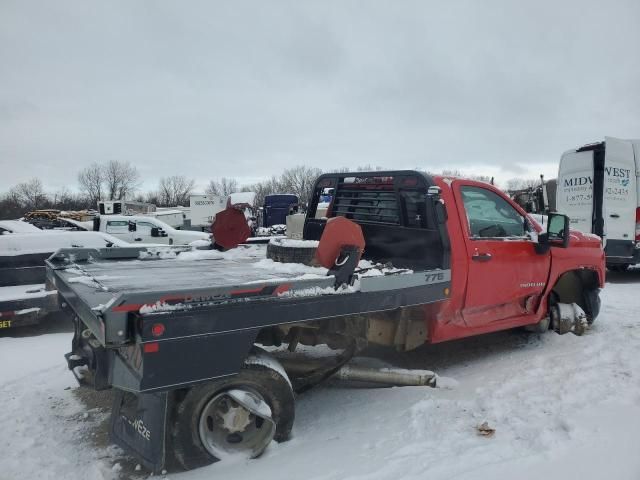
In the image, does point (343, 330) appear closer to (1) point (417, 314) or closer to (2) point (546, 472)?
(1) point (417, 314)

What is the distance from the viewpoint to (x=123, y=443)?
10.9ft

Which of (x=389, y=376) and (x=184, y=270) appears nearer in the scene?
(x=389, y=376)

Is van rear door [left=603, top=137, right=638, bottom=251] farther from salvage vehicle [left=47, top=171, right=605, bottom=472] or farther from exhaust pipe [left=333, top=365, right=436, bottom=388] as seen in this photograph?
exhaust pipe [left=333, top=365, right=436, bottom=388]

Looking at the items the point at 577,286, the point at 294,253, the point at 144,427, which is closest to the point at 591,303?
the point at 577,286

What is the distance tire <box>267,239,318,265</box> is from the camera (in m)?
4.30

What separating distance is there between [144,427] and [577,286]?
5.19 metres

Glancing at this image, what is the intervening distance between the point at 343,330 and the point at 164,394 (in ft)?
5.26

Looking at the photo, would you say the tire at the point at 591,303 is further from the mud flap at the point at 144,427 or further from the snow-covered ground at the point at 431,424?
the mud flap at the point at 144,427

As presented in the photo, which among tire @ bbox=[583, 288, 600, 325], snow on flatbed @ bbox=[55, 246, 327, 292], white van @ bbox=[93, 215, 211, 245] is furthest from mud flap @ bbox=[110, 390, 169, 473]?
white van @ bbox=[93, 215, 211, 245]

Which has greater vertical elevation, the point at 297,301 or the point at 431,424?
the point at 297,301

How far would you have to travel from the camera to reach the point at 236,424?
3.20 meters

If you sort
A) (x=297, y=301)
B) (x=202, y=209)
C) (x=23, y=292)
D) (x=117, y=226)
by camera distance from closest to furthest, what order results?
(x=297, y=301)
(x=23, y=292)
(x=117, y=226)
(x=202, y=209)

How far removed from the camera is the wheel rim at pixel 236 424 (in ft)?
10.3

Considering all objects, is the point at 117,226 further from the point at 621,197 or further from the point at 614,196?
the point at 621,197
